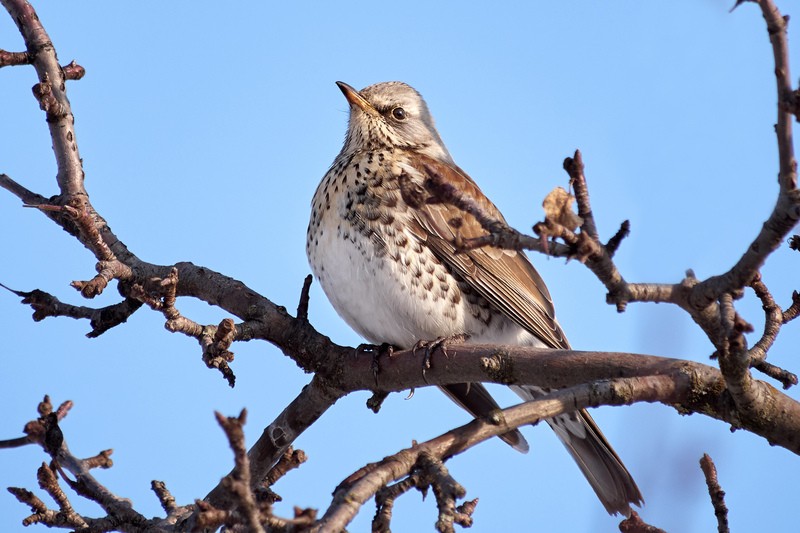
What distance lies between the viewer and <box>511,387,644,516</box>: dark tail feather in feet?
17.4

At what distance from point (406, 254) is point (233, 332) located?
1648 millimetres

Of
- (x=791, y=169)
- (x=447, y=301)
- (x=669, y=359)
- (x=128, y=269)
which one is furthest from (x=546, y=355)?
(x=128, y=269)

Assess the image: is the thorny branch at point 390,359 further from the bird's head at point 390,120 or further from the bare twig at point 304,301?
the bird's head at point 390,120

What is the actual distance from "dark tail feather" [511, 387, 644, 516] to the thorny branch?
1.13 metres

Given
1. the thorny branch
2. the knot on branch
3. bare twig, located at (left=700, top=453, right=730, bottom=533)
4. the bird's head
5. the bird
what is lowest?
bare twig, located at (left=700, top=453, right=730, bottom=533)

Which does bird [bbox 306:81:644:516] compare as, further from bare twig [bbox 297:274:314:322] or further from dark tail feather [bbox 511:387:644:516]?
bare twig [bbox 297:274:314:322]

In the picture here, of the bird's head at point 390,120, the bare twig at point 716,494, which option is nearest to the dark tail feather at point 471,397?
the bird's head at point 390,120

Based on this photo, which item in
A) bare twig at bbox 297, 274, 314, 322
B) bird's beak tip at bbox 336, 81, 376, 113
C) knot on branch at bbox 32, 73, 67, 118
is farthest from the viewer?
bird's beak tip at bbox 336, 81, 376, 113

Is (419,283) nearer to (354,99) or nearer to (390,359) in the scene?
(390,359)

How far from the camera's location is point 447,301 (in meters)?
6.09

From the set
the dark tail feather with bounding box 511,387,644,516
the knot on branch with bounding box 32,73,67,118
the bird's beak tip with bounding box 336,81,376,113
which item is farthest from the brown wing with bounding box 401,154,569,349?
the knot on branch with bounding box 32,73,67,118

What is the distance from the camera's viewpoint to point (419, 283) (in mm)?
6027

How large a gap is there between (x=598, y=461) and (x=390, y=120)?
11.2 feet

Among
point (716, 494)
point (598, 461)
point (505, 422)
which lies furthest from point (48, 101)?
point (716, 494)
